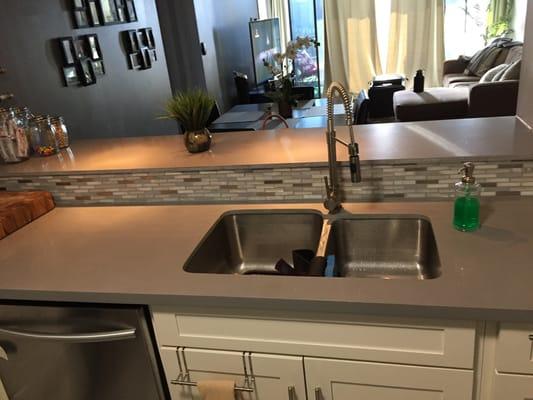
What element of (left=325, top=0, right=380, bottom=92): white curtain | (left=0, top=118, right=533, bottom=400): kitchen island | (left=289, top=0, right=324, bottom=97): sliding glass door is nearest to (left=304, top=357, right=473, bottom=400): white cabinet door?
(left=0, top=118, right=533, bottom=400): kitchen island

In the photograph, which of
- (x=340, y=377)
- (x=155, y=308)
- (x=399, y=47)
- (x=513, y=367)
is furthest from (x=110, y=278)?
(x=399, y=47)

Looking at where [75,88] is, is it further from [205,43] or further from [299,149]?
[205,43]

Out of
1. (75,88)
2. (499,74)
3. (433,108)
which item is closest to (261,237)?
(75,88)

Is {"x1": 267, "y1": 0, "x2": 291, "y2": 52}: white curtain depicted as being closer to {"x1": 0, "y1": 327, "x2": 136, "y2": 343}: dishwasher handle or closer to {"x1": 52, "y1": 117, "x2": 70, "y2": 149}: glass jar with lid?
{"x1": 52, "y1": 117, "x2": 70, "y2": 149}: glass jar with lid

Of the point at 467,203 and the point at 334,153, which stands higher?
the point at 334,153

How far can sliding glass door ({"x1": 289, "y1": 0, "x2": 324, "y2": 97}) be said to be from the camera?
297 inches

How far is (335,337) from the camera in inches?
41.3

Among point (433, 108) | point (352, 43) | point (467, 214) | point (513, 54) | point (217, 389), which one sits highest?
point (352, 43)

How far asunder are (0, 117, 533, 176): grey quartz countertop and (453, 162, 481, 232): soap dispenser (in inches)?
7.4

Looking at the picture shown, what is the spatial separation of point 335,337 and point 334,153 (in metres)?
0.57

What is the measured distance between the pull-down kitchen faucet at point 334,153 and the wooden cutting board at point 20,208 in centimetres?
105

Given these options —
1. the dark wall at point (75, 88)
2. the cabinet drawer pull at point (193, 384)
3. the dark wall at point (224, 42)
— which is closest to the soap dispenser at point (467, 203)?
the cabinet drawer pull at point (193, 384)

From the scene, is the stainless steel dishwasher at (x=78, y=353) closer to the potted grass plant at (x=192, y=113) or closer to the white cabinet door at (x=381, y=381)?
the white cabinet door at (x=381, y=381)

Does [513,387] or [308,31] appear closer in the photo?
[513,387]
